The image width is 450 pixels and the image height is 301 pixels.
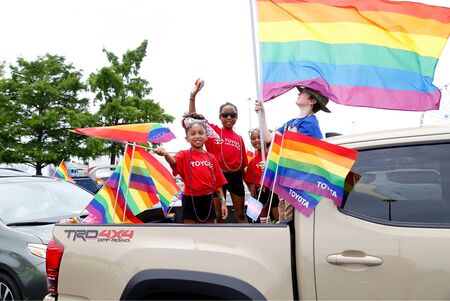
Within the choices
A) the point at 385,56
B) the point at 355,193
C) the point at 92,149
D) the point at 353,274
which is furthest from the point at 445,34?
the point at 92,149

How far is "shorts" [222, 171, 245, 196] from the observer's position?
4700mm

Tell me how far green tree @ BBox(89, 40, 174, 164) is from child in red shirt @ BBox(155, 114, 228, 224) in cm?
2052

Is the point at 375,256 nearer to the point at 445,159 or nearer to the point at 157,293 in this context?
the point at 445,159

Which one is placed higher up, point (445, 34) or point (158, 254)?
point (445, 34)

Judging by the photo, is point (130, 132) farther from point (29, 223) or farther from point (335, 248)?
point (29, 223)

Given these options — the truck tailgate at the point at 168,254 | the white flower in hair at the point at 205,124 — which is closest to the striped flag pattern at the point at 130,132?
the white flower in hair at the point at 205,124

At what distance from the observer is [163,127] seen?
3.70 metres

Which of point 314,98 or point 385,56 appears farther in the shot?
point 314,98

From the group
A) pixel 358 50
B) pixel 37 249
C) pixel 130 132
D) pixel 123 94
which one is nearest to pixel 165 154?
pixel 130 132

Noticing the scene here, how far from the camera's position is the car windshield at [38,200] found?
16.7 feet

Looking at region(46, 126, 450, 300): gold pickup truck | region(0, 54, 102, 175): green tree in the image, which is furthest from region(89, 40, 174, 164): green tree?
region(46, 126, 450, 300): gold pickup truck

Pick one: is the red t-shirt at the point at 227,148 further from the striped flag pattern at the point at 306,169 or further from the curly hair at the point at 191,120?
the striped flag pattern at the point at 306,169

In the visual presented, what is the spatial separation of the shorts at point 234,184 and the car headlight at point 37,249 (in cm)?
191

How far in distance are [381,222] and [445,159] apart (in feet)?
1.64
